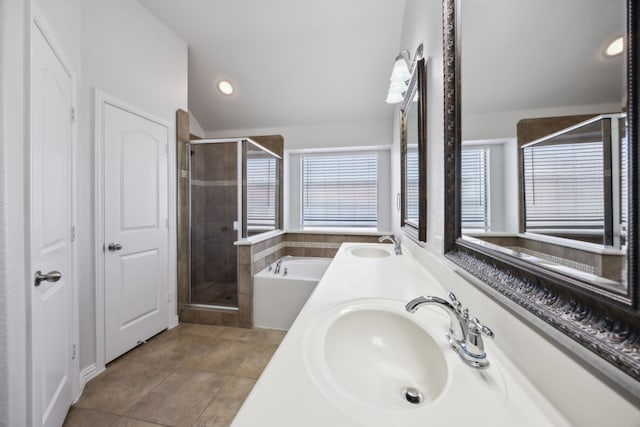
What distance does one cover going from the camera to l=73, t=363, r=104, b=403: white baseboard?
1.62 m

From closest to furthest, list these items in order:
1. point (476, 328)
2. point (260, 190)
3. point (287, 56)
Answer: point (476, 328) → point (287, 56) → point (260, 190)

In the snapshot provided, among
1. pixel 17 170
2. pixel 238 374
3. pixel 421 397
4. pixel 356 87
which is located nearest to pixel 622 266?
pixel 421 397

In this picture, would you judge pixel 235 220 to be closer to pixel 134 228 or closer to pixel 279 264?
pixel 279 264

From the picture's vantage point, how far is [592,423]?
371mm

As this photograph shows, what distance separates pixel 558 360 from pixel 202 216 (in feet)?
9.51

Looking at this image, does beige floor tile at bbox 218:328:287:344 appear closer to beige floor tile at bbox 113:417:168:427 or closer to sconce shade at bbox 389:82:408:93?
beige floor tile at bbox 113:417:168:427

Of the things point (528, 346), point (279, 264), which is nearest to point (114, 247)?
point (279, 264)

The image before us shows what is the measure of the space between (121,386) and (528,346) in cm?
230

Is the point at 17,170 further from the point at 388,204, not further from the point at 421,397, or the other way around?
the point at 388,204

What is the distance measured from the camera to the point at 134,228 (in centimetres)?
207

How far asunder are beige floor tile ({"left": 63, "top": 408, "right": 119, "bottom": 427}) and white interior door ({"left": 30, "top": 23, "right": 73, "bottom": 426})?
6cm

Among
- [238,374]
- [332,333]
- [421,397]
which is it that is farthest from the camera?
[238,374]

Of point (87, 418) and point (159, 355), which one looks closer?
point (87, 418)

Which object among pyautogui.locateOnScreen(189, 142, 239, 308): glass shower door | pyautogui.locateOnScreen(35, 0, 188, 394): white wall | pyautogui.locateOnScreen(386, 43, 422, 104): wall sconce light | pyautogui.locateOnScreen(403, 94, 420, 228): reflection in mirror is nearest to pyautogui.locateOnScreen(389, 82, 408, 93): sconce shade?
pyautogui.locateOnScreen(386, 43, 422, 104): wall sconce light
